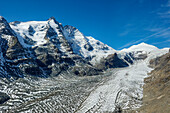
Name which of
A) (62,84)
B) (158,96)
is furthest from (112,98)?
(62,84)

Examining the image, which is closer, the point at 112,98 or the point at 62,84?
the point at 112,98

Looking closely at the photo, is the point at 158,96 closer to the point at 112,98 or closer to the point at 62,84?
the point at 112,98

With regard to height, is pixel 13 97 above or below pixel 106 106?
above

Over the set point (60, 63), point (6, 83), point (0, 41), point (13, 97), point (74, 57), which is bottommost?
point (13, 97)

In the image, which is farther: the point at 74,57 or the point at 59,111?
the point at 74,57

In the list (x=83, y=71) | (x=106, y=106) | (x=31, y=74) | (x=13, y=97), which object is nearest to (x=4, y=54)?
(x=31, y=74)

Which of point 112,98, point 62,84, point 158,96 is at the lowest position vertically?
point 112,98

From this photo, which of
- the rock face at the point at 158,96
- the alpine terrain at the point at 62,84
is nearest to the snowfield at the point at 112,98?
the alpine terrain at the point at 62,84

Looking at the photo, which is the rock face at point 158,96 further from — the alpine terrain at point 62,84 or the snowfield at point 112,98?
the snowfield at point 112,98

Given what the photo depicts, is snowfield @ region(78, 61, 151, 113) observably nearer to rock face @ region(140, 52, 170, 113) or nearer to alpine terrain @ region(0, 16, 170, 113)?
alpine terrain @ region(0, 16, 170, 113)

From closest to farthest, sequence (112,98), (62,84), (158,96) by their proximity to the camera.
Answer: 1. (158,96)
2. (112,98)
3. (62,84)

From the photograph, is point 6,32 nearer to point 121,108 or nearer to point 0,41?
point 0,41
